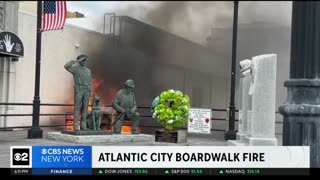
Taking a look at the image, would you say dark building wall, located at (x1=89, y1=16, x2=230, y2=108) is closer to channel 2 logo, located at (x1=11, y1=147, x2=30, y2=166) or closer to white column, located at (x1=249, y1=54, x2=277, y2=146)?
white column, located at (x1=249, y1=54, x2=277, y2=146)

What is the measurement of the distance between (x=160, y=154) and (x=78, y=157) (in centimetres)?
99

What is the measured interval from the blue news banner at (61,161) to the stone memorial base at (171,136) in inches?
182

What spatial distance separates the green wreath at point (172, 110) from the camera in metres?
10.4

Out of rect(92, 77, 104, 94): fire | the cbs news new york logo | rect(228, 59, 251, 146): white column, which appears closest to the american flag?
rect(228, 59, 251, 146): white column

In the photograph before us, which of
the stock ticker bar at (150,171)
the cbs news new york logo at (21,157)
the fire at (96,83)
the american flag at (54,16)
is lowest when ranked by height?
the stock ticker bar at (150,171)

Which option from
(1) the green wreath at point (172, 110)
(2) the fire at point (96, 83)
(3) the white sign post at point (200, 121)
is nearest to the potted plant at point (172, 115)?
(1) the green wreath at point (172, 110)

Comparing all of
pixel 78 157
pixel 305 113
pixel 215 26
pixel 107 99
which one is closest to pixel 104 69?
pixel 107 99

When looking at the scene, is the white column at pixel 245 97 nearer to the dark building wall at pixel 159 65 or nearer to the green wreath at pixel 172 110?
the green wreath at pixel 172 110

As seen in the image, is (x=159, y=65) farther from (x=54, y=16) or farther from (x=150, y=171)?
(x=150, y=171)

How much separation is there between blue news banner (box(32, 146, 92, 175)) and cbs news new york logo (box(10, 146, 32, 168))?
3.4 inches

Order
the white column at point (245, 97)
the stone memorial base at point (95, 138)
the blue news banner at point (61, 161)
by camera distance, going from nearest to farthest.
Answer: the blue news banner at point (61, 161), the white column at point (245, 97), the stone memorial base at point (95, 138)

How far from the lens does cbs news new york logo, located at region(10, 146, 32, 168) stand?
587 cm

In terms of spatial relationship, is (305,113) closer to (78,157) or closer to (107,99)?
(78,157)

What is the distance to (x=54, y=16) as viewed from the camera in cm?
1359
